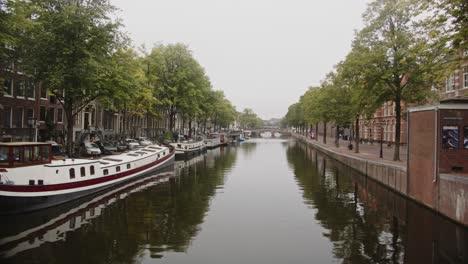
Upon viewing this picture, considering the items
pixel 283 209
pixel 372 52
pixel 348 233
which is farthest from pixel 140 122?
pixel 348 233

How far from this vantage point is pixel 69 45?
29.6 metres

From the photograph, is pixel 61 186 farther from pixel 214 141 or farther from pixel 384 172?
pixel 214 141

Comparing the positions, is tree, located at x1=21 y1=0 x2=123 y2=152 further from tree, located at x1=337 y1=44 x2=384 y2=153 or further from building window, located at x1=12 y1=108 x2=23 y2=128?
tree, located at x1=337 y1=44 x2=384 y2=153

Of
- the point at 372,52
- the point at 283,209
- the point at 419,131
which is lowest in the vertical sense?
the point at 283,209

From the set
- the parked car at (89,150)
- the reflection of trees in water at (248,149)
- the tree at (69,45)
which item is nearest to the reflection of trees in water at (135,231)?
the tree at (69,45)

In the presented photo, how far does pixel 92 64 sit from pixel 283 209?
1806 cm

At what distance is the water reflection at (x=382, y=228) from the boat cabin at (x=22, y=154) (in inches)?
606

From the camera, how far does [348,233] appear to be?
17.1 meters

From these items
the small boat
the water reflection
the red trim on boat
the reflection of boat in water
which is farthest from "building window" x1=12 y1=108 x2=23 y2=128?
the water reflection

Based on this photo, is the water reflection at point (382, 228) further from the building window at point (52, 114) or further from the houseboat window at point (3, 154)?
the building window at point (52, 114)

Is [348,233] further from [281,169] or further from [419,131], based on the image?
[281,169]

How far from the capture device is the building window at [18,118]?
1701 inches

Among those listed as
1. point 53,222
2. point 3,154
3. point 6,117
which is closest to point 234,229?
point 53,222

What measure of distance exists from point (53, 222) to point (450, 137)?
825 inches
